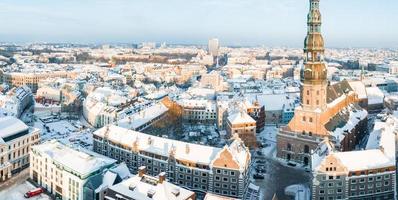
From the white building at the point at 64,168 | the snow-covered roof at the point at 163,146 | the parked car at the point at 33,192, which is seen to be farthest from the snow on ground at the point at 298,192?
the parked car at the point at 33,192

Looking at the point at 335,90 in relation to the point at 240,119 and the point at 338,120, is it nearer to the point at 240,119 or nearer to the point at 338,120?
the point at 338,120

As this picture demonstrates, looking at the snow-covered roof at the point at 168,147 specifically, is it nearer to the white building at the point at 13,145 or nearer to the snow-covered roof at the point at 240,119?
the white building at the point at 13,145

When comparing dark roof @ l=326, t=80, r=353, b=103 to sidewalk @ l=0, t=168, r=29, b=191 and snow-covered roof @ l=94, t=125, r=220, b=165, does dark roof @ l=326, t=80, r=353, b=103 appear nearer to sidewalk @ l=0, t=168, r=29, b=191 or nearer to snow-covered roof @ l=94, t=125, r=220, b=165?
snow-covered roof @ l=94, t=125, r=220, b=165

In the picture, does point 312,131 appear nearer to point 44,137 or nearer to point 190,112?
point 190,112

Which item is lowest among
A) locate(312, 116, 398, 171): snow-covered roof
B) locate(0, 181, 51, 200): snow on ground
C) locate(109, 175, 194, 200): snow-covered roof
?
locate(0, 181, 51, 200): snow on ground

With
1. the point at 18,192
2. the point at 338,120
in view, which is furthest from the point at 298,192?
the point at 18,192

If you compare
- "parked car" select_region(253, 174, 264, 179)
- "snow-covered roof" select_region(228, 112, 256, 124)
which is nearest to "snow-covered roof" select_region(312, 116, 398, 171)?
"parked car" select_region(253, 174, 264, 179)
